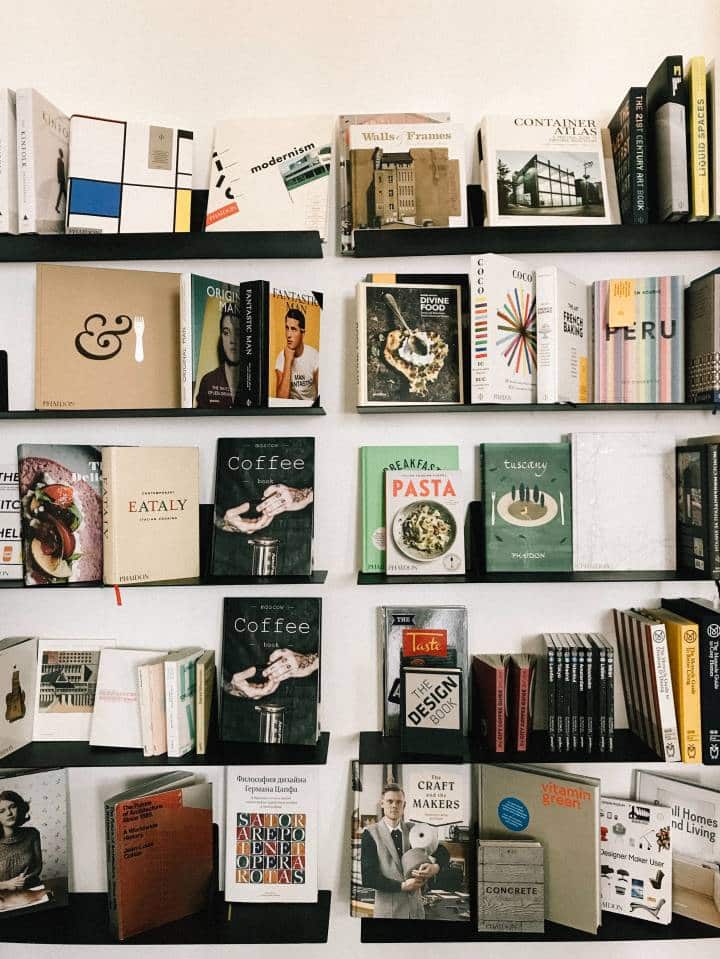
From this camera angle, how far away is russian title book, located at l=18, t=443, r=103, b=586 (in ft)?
5.13

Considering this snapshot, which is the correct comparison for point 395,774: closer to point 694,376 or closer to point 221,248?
point 694,376

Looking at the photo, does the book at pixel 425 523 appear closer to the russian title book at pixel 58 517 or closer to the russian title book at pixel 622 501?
the russian title book at pixel 622 501

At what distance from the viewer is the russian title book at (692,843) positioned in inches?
64.3

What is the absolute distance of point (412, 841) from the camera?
1.66 m

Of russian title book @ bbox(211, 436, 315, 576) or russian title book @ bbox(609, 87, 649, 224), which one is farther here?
russian title book @ bbox(211, 436, 315, 576)

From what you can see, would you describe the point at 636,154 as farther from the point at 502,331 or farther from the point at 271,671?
the point at 271,671

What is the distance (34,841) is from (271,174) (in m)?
1.70

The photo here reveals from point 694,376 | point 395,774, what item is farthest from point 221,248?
point 395,774

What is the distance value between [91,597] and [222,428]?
1.77ft

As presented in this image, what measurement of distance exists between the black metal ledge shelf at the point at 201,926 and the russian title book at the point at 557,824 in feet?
1.56

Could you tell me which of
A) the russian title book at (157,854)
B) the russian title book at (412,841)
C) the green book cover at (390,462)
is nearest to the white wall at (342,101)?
the green book cover at (390,462)

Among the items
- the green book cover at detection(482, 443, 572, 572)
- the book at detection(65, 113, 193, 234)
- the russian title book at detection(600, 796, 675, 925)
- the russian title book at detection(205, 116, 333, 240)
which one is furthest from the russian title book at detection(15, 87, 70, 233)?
the russian title book at detection(600, 796, 675, 925)

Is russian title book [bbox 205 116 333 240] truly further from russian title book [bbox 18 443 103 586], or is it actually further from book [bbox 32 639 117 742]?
book [bbox 32 639 117 742]

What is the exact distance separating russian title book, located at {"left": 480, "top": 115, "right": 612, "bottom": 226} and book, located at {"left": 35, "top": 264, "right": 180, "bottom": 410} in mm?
830
